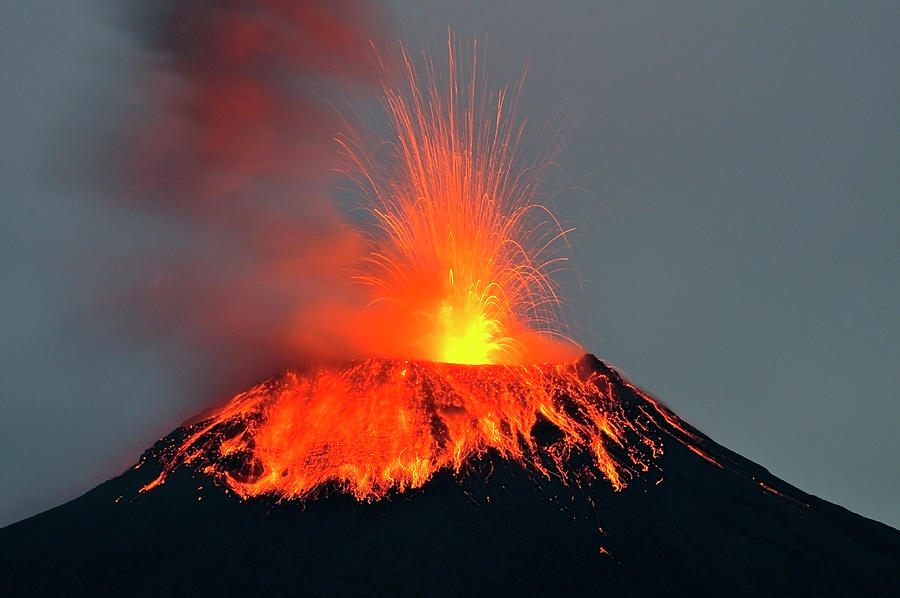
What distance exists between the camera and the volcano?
77.0 ft

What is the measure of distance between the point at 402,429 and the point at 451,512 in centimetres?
376

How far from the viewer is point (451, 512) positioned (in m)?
24.8

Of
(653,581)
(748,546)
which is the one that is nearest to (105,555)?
(653,581)

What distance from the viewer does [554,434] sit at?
92.1 feet

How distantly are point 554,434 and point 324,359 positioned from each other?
808 cm

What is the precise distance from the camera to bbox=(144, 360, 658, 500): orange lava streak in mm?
26922

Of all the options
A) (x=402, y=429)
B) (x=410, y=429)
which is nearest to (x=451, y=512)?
(x=410, y=429)

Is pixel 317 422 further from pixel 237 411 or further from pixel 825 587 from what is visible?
pixel 825 587

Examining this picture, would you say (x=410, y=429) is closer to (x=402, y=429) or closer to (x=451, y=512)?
(x=402, y=429)

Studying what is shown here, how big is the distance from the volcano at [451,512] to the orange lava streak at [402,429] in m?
0.06

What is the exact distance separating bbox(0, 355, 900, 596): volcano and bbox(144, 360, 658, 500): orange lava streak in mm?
60

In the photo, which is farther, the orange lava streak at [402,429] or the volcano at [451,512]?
the orange lava streak at [402,429]

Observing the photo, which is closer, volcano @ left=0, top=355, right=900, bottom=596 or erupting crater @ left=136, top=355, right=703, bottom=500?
volcano @ left=0, top=355, right=900, bottom=596

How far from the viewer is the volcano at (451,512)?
23.5 m
